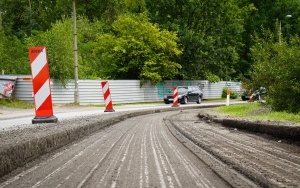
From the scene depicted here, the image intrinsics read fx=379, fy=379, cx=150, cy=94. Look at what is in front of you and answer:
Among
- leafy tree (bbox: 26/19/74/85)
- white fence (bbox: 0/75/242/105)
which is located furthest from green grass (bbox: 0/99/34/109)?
leafy tree (bbox: 26/19/74/85)

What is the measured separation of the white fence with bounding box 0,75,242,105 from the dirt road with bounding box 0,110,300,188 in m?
21.6

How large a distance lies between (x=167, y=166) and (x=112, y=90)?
28420 mm

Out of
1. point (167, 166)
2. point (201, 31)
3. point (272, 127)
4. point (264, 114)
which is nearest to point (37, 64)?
point (167, 166)

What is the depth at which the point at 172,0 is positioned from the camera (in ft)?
139

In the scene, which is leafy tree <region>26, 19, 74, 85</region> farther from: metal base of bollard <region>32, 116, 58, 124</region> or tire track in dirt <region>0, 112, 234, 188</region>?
tire track in dirt <region>0, 112, 234, 188</region>

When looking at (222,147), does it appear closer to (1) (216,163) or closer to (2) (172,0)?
(1) (216,163)

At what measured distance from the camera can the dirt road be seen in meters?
3.49

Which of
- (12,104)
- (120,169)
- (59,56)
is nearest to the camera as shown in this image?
(120,169)

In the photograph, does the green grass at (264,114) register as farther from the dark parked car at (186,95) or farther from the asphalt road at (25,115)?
the dark parked car at (186,95)

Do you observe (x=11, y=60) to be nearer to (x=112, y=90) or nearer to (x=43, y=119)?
(x=112, y=90)

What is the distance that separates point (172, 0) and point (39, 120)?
36402 millimetres

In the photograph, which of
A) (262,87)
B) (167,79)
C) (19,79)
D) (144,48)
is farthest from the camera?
(167,79)

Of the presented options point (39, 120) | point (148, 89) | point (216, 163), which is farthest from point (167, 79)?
point (216, 163)

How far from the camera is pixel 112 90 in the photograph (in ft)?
107
